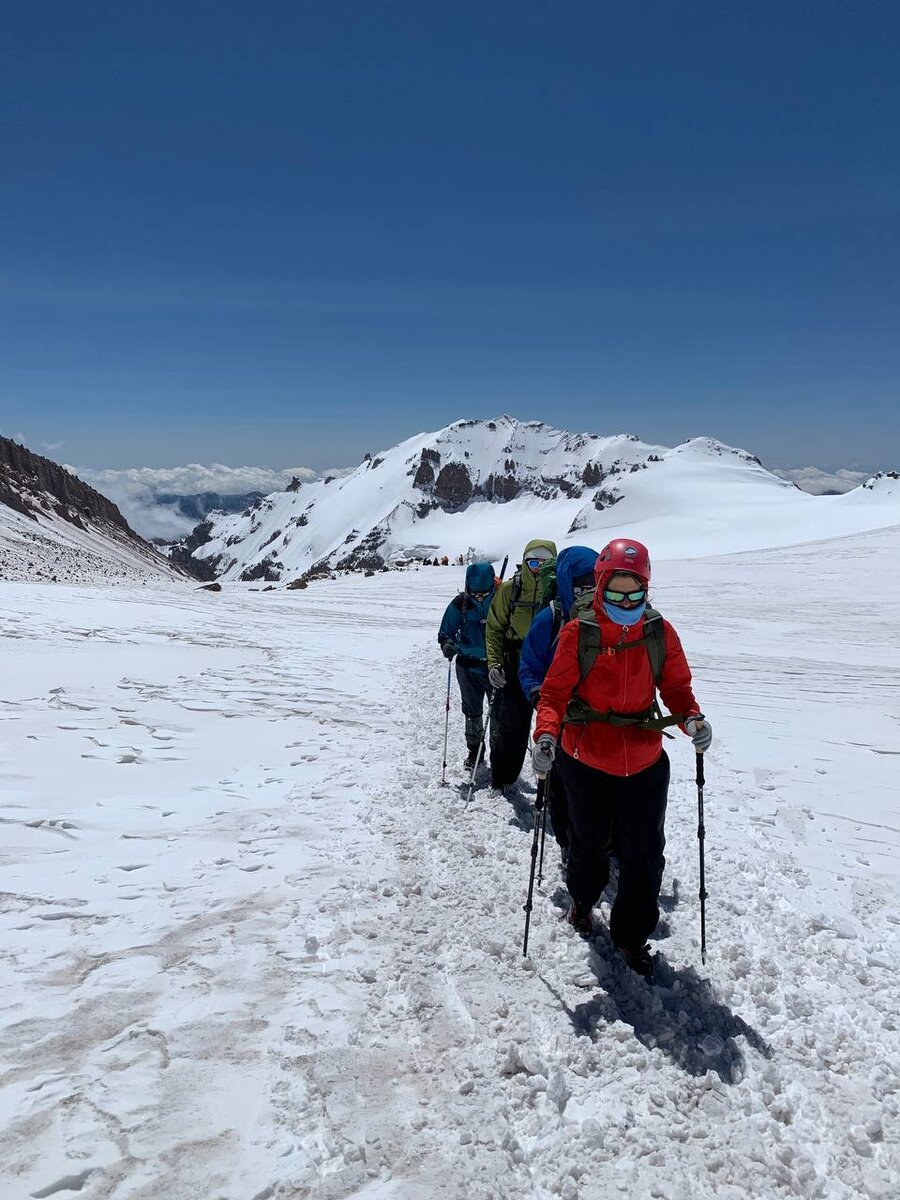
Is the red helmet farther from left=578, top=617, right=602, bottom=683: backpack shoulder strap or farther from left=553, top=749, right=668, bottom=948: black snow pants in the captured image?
left=553, top=749, right=668, bottom=948: black snow pants

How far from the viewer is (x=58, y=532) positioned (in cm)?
7212

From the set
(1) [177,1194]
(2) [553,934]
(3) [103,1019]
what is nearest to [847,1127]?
(2) [553,934]

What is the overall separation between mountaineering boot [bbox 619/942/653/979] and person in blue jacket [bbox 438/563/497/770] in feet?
12.4

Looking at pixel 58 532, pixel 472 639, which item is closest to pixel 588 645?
pixel 472 639

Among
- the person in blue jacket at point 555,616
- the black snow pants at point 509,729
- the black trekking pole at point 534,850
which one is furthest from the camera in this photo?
the black snow pants at point 509,729

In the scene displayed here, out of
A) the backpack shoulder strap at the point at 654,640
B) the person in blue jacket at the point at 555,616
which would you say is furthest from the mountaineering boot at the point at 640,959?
the backpack shoulder strap at the point at 654,640

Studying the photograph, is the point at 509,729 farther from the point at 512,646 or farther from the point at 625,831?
the point at 625,831

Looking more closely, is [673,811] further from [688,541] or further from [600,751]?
[688,541]

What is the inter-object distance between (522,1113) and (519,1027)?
0.62m

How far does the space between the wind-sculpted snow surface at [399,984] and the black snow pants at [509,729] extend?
350mm

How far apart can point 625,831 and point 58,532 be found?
80.4 m

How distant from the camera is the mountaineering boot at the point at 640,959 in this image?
446cm

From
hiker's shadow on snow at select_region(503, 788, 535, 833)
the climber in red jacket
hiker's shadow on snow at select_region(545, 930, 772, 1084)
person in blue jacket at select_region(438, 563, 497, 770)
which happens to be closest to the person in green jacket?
hiker's shadow on snow at select_region(503, 788, 535, 833)

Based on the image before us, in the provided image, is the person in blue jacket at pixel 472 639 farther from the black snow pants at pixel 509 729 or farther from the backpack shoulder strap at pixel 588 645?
the backpack shoulder strap at pixel 588 645
